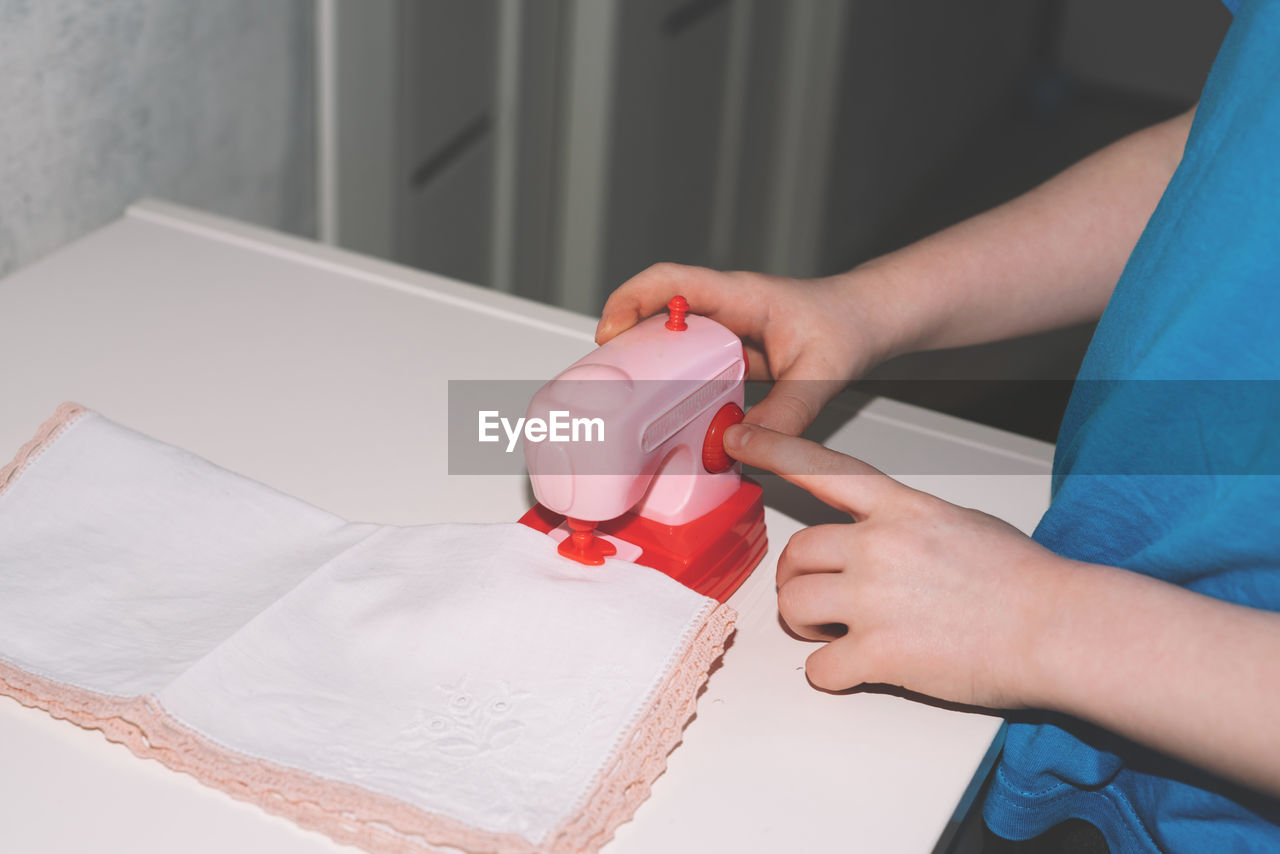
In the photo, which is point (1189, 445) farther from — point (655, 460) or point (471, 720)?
point (471, 720)

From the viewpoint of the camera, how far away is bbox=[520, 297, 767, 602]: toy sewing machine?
61cm

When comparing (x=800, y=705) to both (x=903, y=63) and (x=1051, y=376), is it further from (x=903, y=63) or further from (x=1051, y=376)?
(x=903, y=63)

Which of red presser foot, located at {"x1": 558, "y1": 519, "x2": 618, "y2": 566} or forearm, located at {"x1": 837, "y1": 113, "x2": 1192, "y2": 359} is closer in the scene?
red presser foot, located at {"x1": 558, "y1": 519, "x2": 618, "y2": 566}

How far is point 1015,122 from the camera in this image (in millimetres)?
3561

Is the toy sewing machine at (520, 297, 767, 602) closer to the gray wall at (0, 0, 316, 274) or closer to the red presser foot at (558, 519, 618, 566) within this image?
the red presser foot at (558, 519, 618, 566)

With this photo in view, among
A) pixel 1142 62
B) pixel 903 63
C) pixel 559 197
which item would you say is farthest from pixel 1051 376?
pixel 1142 62

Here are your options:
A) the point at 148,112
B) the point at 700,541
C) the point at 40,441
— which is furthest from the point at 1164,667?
the point at 148,112

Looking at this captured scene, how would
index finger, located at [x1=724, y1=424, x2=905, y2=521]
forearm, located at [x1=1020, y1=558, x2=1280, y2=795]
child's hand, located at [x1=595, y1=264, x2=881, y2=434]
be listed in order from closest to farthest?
forearm, located at [x1=1020, y1=558, x2=1280, y2=795] → index finger, located at [x1=724, y1=424, x2=905, y2=521] → child's hand, located at [x1=595, y1=264, x2=881, y2=434]

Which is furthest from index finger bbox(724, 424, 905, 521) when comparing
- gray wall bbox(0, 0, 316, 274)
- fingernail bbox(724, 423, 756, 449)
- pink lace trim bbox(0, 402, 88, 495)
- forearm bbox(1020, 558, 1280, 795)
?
gray wall bbox(0, 0, 316, 274)

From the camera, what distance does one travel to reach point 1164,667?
563mm

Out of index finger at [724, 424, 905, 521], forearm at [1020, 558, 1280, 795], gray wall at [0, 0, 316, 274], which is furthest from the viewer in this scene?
gray wall at [0, 0, 316, 274]

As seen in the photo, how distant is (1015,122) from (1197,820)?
10.6ft

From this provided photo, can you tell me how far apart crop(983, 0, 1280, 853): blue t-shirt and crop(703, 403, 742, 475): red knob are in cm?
19

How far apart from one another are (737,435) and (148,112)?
717mm
